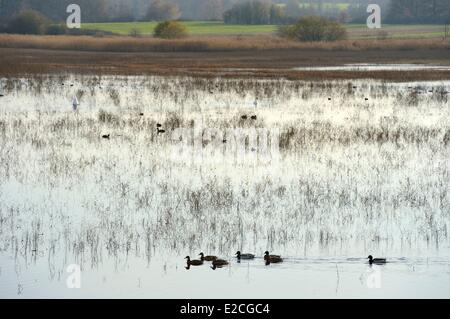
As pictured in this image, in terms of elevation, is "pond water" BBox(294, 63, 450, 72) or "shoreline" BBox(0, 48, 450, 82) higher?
"shoreline" BBox(0, 48, 450, 82)

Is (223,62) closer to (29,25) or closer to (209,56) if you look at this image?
(209,56)

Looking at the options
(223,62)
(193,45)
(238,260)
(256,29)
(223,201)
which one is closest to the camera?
(238,260)

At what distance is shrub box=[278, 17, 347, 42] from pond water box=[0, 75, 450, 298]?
54056 millimetres

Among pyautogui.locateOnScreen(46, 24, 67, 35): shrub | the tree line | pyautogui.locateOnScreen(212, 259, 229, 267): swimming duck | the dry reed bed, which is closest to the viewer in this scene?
pyautogui.locateOnScreen(212, 259, 229, 267): swimming duck

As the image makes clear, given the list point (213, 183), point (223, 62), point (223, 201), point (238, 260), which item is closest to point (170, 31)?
point (223, 62)

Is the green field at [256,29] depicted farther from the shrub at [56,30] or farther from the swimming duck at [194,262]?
the swimming duck at [194,262]

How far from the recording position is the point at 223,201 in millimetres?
13180

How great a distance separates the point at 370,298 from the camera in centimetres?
895

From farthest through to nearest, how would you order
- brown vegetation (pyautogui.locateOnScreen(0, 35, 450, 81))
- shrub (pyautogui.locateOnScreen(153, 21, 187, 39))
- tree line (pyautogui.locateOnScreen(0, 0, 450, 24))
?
tree line (pyautogui.locateOnScreen(0, 0, 450, 24))
shrub (pyautogui.locateOnScreen(153, 21, 187, 39))
brown vegetation (pyautogui.locateOnScreen(0, 35, 450, 81))

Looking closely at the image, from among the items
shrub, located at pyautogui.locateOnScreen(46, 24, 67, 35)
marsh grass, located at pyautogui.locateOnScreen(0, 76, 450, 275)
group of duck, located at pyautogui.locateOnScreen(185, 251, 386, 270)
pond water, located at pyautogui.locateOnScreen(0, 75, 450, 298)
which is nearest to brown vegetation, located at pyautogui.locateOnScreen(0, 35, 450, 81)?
marsh grass, located at pyautogui.locateOnScreen(0, 76, 450, 275)

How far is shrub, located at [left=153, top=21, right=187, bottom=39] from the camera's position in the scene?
285 feet

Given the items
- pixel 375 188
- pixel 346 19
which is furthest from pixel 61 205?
pixel 346 19

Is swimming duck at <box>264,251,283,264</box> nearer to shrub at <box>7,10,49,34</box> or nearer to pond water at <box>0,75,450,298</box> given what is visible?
pond water at <box>0,75,450,298</box>

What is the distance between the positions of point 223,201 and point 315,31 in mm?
66806
